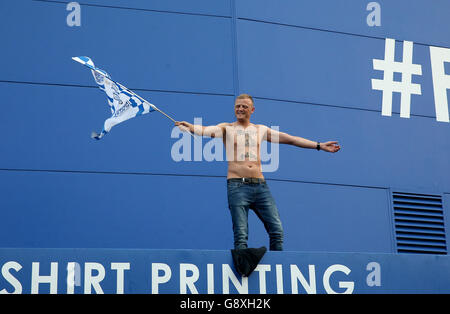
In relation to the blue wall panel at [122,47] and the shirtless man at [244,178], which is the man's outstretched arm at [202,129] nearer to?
the shirtless man at [244,178]

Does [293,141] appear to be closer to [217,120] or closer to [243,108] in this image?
[243,108]

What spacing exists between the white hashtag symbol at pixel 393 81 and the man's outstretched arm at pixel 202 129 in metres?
4.23

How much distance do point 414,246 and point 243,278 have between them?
4.55 meters

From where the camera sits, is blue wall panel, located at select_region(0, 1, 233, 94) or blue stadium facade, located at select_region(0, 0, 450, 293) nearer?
blue stadium facade, located at select_region(0, 0, 450, 293)

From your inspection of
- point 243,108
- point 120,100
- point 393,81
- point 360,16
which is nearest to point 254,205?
point 243,108

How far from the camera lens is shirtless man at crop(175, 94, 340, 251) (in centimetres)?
908

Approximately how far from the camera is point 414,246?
12367 millimetres

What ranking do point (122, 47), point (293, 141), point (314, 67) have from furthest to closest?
1. point (314, 67)
2. point (122, 47)
3. point (293, 141)

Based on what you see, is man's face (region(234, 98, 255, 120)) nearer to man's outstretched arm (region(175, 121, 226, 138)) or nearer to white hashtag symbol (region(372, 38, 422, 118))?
man's outstretched arm (region(175, 121, 226, 138))

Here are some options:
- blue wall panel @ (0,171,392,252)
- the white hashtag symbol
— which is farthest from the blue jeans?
the white hashtag symbol

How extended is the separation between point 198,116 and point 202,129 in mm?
2766

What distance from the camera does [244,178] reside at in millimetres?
9203

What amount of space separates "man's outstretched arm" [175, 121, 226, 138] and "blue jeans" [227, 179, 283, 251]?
544 mm

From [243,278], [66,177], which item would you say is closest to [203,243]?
[66,177]
